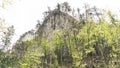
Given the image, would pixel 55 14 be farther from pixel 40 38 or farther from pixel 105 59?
pixel 105 59

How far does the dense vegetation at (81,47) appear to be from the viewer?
28453 mm

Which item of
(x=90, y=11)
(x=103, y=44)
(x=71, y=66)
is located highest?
(x=90, y=11)

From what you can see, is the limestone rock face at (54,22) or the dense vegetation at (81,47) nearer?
the dense vegetation at (81,47)

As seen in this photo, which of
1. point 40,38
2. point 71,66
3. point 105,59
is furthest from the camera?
point 40,38

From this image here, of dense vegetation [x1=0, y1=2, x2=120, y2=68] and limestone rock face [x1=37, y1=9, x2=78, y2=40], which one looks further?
limestone rock face [x1=37, y1=9, x2=78, y2=40]

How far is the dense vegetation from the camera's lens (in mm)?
28453

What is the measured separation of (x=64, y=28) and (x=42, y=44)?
14.7 feet

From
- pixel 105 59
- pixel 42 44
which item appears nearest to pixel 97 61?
pixel 105 59

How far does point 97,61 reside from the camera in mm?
31109

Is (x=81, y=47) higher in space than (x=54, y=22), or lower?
lower

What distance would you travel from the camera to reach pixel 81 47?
30297mm

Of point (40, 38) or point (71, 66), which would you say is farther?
point (40, 38)

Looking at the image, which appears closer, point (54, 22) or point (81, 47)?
point (81, 47)

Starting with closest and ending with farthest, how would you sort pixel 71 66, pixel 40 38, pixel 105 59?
pixel 105 59, pixel 71 66, pixel 40 38
